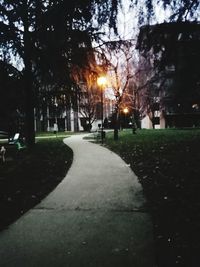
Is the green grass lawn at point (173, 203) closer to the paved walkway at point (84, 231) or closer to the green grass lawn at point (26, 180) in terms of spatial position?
the paved walkway at point (84, 231)

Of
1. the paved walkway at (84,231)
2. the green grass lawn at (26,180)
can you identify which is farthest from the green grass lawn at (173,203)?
the green grass lawn at (26,180)

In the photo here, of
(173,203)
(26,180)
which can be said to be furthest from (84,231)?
(26,180)

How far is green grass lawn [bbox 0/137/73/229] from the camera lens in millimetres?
6496

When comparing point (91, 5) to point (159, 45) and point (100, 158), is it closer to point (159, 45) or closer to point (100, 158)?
point (159, 45)

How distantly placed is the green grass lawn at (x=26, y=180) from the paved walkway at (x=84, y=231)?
314 millimetres

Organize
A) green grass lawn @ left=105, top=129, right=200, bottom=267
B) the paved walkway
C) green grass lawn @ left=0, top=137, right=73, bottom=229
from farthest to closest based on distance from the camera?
green grass lawn @ left=0, top=137, right=73, bottom=229 → green grass lawn @ left=105, top=129, right=200, bottom=267 → the paved walkway

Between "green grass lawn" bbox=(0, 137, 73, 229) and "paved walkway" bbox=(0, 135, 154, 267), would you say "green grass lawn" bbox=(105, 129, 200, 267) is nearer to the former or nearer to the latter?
"paved walkway" bbox=(0, 135, 154, 267)

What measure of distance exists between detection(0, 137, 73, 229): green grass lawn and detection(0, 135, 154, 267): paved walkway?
314 mm

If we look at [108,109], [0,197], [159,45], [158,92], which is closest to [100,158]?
[158,92]

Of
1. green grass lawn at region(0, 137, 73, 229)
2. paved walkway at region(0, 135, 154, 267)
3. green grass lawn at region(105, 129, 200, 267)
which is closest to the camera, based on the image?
paved walkway at region(0, 135, 154, 267)

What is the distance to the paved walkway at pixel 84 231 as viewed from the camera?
405 centimetres

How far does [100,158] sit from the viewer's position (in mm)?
12992

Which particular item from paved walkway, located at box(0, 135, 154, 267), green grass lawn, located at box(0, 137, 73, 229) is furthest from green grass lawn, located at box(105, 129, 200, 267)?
green grass lawn, located at box(0, 137, 73, 229)

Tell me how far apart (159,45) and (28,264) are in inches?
198
